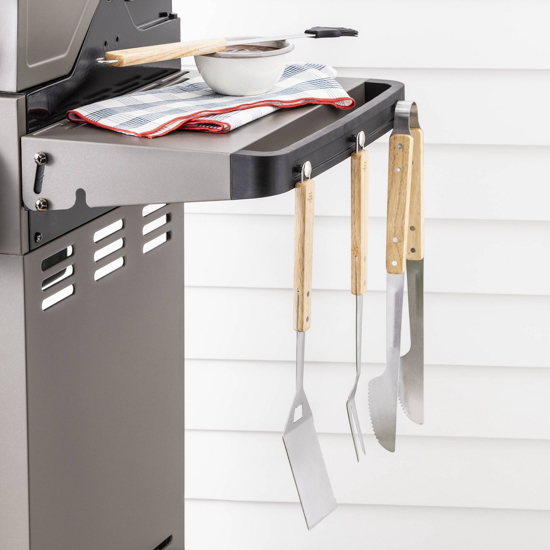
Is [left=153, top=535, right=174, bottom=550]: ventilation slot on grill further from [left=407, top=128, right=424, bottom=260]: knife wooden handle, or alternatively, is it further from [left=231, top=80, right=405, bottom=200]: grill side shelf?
[left=231, top=80, right=405, bottom=200]: grill side shelf

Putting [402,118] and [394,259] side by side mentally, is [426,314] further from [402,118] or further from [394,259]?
[402,118]

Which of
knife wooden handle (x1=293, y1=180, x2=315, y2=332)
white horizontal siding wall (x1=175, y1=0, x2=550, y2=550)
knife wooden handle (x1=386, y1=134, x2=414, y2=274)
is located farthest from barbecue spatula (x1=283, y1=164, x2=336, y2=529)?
white horizontal siding wall (x1=175, y1=0, x2=550, y2=550)

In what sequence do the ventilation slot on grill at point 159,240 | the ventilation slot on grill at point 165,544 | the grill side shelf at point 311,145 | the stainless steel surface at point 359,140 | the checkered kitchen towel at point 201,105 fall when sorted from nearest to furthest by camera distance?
the grill side shelf at point 311,145 → the checkered kitchen towel at point 201,105 → the stainless steel surface at point 359,140 → the ventilation slot on grill at point 159,240 → the ventilation slot on grill at point 165,544

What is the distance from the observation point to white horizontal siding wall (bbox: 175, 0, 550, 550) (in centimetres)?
177

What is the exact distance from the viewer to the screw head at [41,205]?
43.0 inches

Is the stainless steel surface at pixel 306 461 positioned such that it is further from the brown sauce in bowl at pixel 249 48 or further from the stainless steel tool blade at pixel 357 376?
the brown sauce in bowl at pixel 249 48

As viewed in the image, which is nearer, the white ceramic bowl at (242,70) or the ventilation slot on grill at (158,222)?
the white ceramic bowl at (242,70)

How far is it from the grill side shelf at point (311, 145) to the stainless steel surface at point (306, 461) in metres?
0.26

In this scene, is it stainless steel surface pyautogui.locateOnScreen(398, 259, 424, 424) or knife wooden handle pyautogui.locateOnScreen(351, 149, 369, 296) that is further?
stainless steel surface pyautogui.locateOnScreen(398, 259, 424, 424)

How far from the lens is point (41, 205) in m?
1.09

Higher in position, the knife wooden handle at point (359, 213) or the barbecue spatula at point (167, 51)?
the barbecue spatula at point (167, 51)

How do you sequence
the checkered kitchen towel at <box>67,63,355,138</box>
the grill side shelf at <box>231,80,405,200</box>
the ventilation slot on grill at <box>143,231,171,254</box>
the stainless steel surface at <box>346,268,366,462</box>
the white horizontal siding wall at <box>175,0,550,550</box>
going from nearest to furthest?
1. the grill side shelf at <box>231,80,405,200</box>
2. the checkered kitchen towel at <box>67,63,355,138</box>
3. the stainless steel surface at <box>346,268,366,462</box>
4. the ventilation slot on grill at <box>143,231,171,254</box>
5. the white horizontal siding wall at <box>175,0,550,550</box>

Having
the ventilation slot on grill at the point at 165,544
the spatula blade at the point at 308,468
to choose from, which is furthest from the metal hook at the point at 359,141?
the ventilation slot on grill at the point at 165,544

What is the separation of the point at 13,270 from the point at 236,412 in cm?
91
